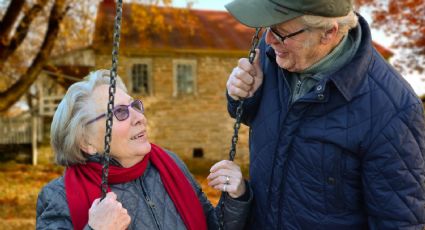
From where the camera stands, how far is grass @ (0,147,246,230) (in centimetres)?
970

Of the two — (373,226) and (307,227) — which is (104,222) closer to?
(307,227)

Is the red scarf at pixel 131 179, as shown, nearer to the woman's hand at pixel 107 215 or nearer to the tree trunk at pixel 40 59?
the woman's hand at pixel 107 215

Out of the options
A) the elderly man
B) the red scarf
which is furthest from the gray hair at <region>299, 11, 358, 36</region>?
the red scarf

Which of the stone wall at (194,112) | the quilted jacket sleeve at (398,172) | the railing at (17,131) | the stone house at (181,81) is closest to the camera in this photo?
the quilted jacket sleeve at (398,172)

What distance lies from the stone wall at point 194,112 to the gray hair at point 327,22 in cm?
1635

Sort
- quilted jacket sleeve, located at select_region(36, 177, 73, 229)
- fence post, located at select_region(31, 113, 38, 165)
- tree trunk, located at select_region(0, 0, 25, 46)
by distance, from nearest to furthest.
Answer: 1. quilted jacket sleeve, located at select_region(36, 177, 73, 229)
2. tree trunk, located at select_region(0, 0, 25, 46)
3. fence post, located at select_region(31, 113, 38, 165)

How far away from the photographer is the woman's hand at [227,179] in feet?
7.32

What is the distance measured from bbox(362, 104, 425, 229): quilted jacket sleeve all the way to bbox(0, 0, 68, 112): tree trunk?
1081 centimetres

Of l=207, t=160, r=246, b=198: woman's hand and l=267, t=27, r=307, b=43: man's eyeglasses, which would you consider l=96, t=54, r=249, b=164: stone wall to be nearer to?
l=207, t=160, r=246, b=198: woman's hand

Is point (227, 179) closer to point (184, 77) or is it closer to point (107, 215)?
point (107, 215)

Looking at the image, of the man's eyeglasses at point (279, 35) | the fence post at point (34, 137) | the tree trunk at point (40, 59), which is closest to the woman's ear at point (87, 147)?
the man's eyeglasses at point (279, 35)

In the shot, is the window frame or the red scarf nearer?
the red scarf

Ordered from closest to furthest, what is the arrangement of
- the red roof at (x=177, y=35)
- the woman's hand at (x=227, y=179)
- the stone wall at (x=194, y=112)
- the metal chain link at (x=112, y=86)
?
the metal chain link at (x=112, y=86) < the woman's hand at (x=227, y=179) < the red roof at (x=177, y=35) < the stone wall at (x=194, y=112)

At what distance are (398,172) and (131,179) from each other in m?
1.18
